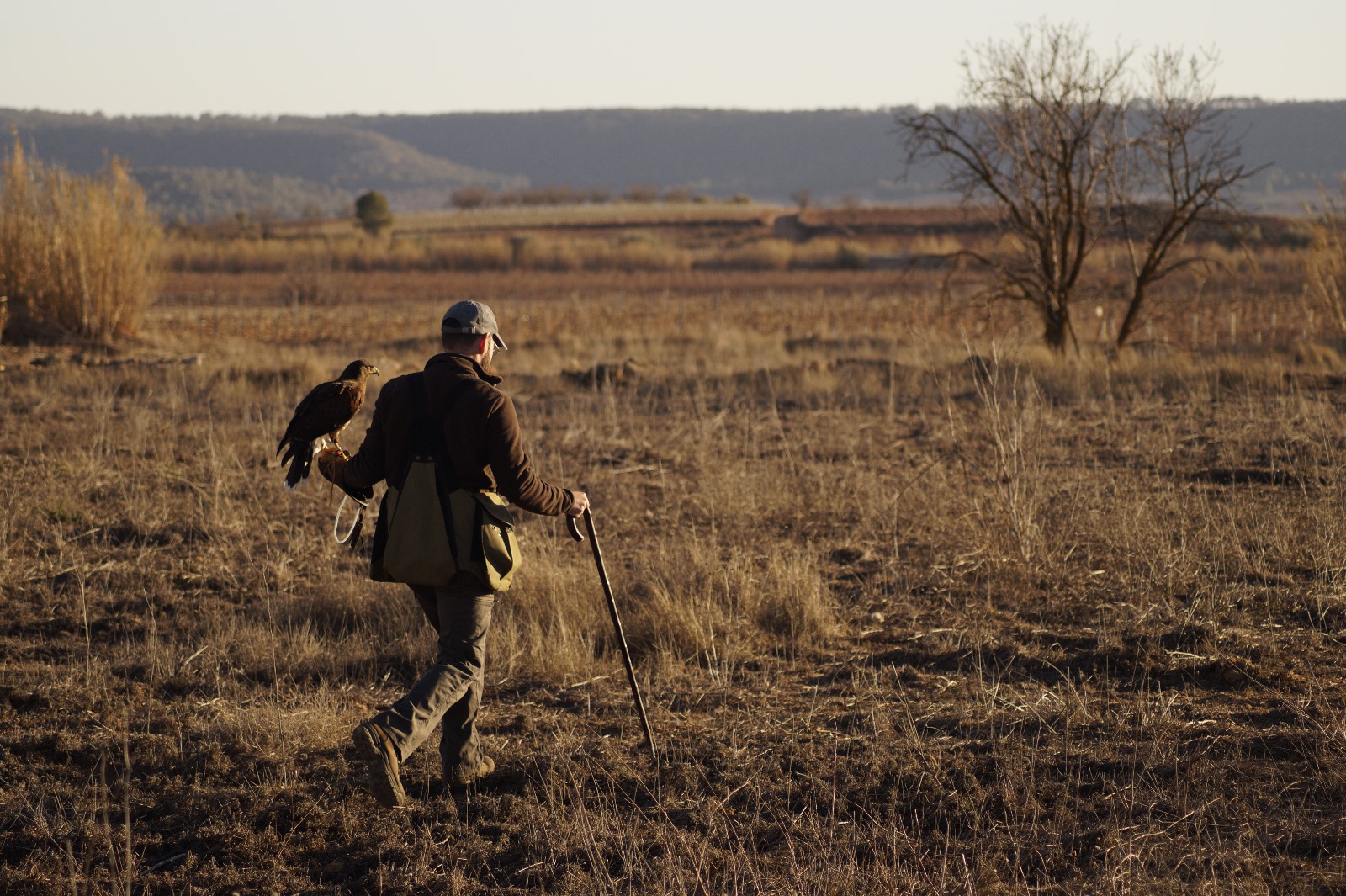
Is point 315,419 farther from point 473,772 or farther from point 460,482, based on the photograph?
point 473,772

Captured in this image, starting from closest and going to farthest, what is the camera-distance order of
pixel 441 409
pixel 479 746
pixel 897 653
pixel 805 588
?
pixel 441 409 < pixel 479 746 < pixel 897 653 < pixel 805 588

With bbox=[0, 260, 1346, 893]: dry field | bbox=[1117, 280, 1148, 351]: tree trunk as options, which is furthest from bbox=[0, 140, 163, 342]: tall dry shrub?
bbox=[1117, 280, 1148, 351]: tree trunk

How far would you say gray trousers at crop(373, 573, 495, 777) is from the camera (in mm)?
3666

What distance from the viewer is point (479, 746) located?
4227 millimetres

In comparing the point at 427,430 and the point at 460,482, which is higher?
the point at 427,430

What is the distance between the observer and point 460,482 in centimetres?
377

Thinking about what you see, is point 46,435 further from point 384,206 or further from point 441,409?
point 384,206

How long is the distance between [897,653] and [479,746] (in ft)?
7.02

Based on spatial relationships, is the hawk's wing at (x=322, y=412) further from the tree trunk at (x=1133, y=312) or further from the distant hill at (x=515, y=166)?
the distant hill at (x=515, y=166)

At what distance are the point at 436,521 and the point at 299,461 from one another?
638 millimetres

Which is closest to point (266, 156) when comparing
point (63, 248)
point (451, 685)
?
point (63, 248)

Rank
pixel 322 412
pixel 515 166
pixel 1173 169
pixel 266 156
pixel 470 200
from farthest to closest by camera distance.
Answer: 1. pixel 515 166
2. pixel 266 156
3. pixel 470 200
4. pixel 1173 169
5. pixel 322 412

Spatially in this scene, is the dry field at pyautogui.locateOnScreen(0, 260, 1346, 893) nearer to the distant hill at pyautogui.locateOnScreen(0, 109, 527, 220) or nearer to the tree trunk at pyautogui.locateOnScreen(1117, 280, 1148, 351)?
the tree trunk at pyautogui.locateOnScreen(1117, 280, 1148, 351)

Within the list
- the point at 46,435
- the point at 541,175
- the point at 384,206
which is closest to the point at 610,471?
the point at 46,435
